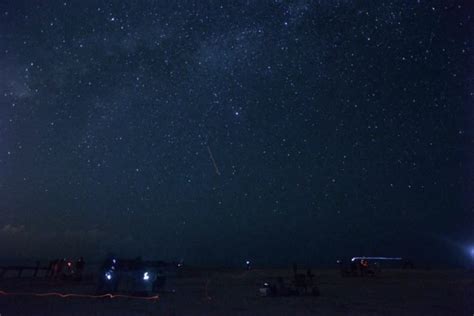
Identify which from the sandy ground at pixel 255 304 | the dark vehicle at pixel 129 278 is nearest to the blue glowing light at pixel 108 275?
the dark vehicle at pixel 129 278

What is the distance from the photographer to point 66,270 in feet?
139

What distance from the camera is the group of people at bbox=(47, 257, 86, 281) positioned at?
3950 centimetres

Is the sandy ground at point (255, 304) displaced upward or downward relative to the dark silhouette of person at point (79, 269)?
downward

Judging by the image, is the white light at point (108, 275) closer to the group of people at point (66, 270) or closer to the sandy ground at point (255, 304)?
the sandy ground at point (255, 304)

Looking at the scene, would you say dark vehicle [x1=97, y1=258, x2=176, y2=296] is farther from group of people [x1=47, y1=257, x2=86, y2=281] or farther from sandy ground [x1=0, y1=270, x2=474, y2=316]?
group of people [x1=47, y1=257, x2=86, y2=281]

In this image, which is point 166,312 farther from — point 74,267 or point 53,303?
point 74,267

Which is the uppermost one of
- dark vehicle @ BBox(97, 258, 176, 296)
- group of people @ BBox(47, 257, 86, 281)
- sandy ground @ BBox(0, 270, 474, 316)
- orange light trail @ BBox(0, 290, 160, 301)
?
group of people @ BBox(47, 257, 86, 281)

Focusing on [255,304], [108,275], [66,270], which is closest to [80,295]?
[108,275]

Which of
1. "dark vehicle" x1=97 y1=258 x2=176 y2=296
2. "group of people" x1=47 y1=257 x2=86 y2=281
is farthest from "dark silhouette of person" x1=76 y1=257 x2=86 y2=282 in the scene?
"dark vehicle" x1=97 y1=258 x2=176 y2=296

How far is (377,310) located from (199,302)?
25.7 ft

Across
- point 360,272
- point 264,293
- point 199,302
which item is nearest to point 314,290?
point 264,293

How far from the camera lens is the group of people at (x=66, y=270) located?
3950 centimetres

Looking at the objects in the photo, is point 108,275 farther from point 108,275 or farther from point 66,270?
point 66,270

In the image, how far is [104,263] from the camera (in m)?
29.7
